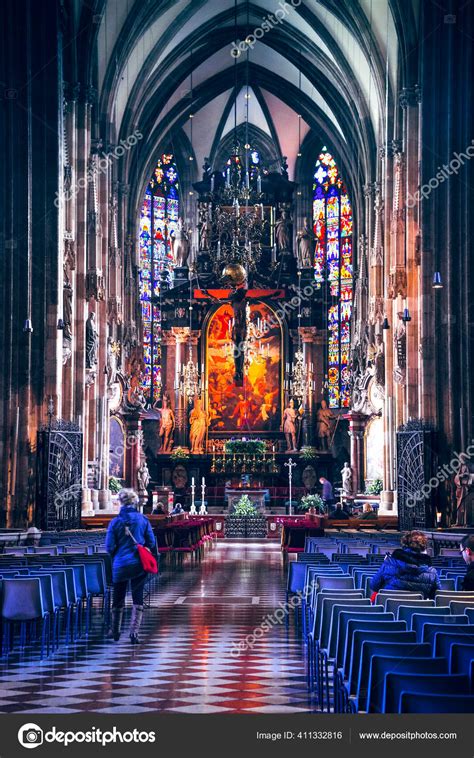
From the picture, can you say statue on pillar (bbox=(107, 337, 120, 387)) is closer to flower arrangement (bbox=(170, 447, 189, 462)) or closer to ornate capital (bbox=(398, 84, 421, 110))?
flower arrangement (bbox=(170, 447, 189, 462))

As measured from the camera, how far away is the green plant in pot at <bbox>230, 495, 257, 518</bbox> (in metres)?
38.0

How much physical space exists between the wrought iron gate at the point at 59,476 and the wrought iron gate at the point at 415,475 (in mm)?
8013

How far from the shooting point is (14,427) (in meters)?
26.0

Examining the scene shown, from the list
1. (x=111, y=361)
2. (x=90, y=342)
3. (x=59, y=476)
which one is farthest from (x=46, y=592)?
(x=111, y=361)

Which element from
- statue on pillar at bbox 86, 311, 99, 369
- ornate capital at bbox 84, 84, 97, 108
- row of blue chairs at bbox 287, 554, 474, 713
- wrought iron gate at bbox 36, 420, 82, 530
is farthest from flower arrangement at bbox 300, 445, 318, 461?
row of blue chairs at bbox 287, 554, 474, 713

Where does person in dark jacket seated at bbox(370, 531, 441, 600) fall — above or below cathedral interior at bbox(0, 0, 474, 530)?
below

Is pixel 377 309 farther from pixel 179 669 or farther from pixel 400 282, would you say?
pixel 179 669

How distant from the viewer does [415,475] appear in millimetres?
27625

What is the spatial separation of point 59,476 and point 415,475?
8.59m

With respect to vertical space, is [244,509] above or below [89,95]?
below

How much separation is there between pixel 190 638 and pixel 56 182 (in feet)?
59.2

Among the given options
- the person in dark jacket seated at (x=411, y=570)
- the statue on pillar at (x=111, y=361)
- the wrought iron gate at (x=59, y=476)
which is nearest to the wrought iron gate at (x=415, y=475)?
the wrought iron gate at (x=59, y=476)

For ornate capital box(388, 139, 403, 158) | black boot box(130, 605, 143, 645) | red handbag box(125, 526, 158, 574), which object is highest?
ornate capital box(388, 139, 403, 158)

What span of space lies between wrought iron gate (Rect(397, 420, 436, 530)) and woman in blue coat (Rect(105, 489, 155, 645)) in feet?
51.3
